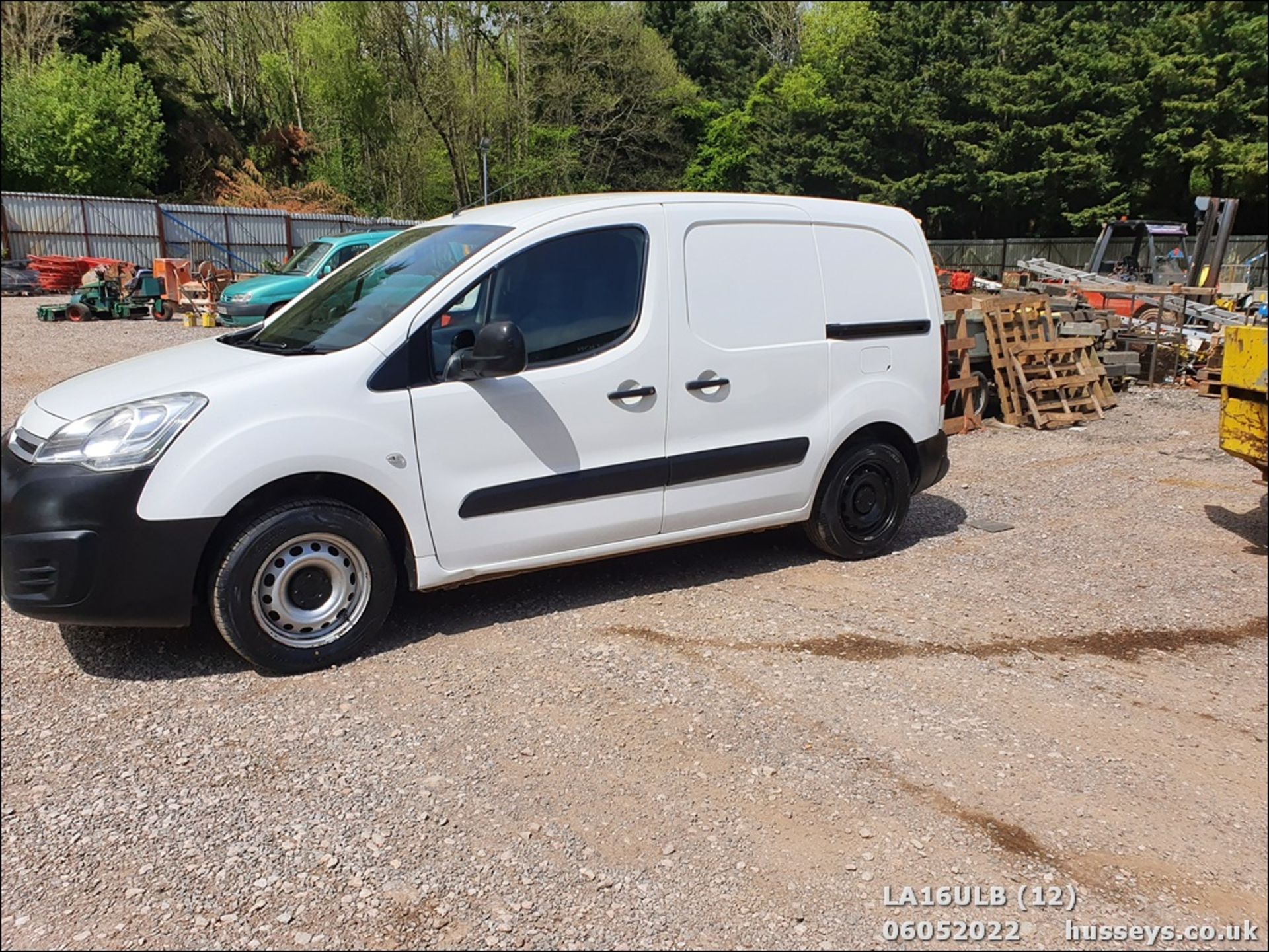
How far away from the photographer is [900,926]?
104 inches

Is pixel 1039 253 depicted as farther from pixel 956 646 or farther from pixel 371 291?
pixel 371 291

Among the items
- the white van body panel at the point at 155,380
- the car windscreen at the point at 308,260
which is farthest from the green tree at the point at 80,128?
the white van body panel at the point at 155,380

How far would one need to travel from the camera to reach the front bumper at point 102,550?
3400 millimetres

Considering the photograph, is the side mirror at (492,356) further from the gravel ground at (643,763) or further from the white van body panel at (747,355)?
the gravel ground at (643,763)

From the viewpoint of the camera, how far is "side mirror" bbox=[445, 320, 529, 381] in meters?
4.00

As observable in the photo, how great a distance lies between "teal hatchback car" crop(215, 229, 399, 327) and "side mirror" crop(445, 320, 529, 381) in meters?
14.1

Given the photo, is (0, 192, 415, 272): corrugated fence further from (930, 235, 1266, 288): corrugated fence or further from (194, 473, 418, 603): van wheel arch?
(194, 473, 418, 603): van wheel arch

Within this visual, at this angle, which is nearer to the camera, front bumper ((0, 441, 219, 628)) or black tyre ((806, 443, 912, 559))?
front bumper ((0, 441, 219, 628))

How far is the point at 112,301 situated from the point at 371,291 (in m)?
18.3

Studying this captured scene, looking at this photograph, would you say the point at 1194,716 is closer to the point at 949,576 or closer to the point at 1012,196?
the point at 949,576

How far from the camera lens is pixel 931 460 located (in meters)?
5.92

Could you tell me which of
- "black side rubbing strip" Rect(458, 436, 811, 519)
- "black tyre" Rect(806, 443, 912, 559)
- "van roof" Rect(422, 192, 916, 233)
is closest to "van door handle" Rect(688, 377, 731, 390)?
"black side rubbing strip" Rect(458, 436, 811, 519)

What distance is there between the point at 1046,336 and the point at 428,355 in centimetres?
876

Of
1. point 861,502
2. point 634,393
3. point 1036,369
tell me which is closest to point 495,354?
point 634,393
